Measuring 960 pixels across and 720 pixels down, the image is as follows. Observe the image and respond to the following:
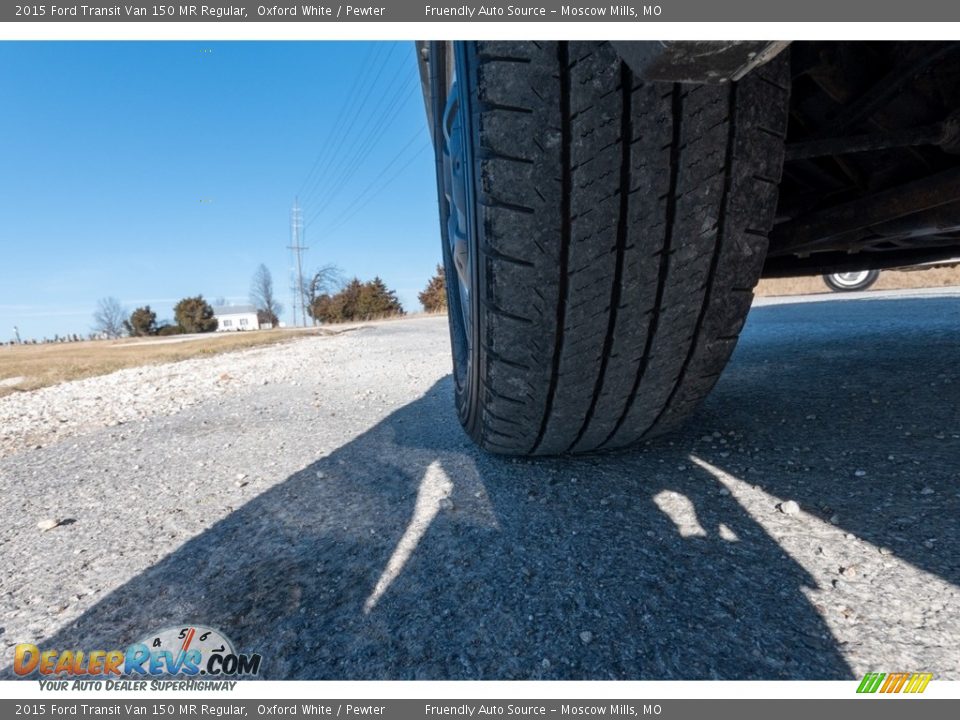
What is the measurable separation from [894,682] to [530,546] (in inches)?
21.5

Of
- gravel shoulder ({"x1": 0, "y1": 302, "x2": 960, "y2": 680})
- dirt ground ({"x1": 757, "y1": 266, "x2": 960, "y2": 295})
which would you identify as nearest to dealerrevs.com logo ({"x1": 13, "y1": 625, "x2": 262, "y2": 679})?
gravel shoulder ({"x1": 0, "y1": 302, "x2": 960, "y2": 680})

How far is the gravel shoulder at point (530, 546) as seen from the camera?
0.66 metres

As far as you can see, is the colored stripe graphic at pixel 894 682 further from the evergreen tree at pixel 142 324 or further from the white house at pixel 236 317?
the white house at pixel 236 317

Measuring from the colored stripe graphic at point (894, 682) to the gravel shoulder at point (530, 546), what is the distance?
1 centimetres

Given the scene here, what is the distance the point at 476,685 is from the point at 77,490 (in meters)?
1.47

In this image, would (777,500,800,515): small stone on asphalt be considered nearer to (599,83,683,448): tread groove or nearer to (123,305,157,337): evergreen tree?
(599,83,683,448): tread groove

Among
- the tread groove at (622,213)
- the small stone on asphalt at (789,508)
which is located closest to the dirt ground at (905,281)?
the small stone on asphalt at (789,508)

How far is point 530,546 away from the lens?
912mm

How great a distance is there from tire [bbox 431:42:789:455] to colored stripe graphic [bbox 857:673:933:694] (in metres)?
0.62

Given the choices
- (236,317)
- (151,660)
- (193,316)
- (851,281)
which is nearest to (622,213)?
(151,660)

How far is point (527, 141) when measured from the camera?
801 millimetres

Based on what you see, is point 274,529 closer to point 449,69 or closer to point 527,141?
point 527,141

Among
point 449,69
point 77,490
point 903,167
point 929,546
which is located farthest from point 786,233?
point 77,490

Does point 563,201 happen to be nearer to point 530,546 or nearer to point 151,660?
point 530,546
